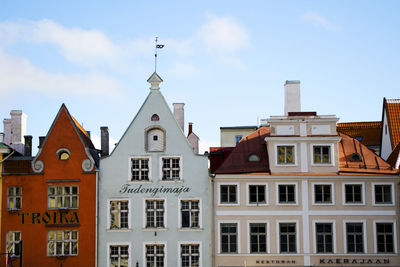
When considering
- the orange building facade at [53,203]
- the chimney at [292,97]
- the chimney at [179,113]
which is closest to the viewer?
the orange building facade at [53,203]

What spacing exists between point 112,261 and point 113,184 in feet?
18.0

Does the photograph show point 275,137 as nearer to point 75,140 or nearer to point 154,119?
point 154,119

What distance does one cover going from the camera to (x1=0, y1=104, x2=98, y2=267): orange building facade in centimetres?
4838

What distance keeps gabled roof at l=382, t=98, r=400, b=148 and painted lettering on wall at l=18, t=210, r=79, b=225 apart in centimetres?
2486

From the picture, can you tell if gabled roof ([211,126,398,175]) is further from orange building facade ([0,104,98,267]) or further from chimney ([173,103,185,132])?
orange building facade ([0,104,98,267])

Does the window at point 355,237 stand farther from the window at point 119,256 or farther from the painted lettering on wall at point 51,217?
the painted lettering on wall at point 51,217

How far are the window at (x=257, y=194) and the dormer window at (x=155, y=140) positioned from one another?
7192 mm

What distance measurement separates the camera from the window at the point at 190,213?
48812mm

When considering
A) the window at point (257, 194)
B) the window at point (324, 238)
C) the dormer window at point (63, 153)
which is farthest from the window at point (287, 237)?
the dormer window at point (63, 153)

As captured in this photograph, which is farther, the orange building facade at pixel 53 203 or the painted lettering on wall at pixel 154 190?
the painted lettering on wall at pixel 154 190

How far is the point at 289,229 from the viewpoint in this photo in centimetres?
4881

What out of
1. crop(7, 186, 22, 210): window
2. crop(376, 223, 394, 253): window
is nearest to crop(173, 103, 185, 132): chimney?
crop(7, 186, 22, 210): window

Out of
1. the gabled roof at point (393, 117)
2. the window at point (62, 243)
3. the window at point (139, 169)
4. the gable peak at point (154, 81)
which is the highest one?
the gable peak at point (154, 81)

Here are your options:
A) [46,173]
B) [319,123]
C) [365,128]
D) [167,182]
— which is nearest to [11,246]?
[46,173]
